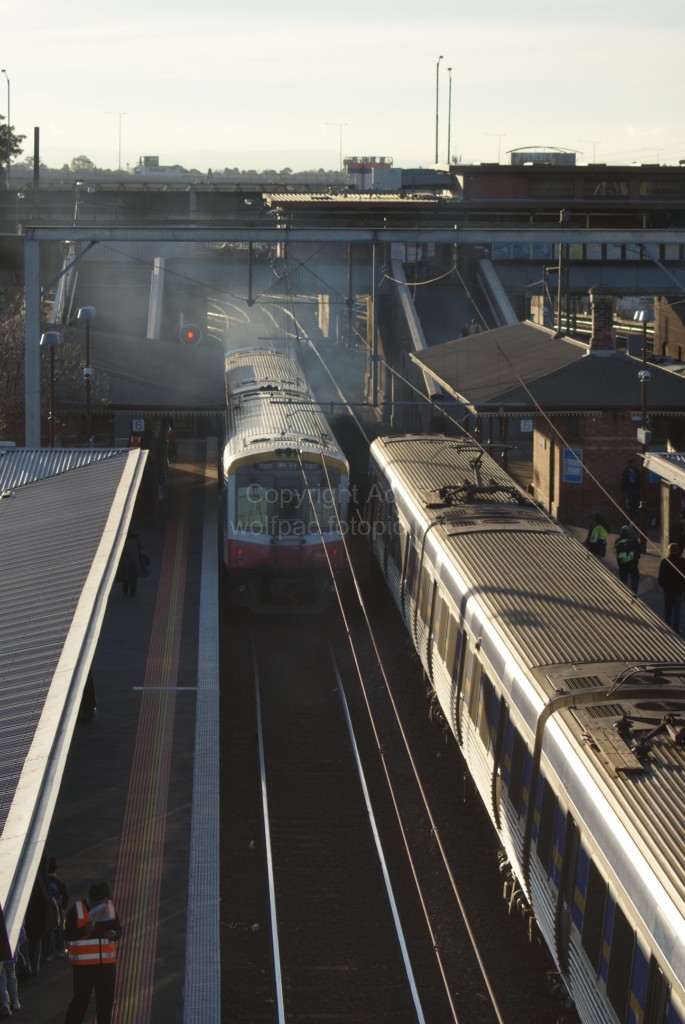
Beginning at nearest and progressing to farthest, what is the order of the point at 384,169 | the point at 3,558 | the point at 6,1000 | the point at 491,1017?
the point at 6,1000, the point at 491,1017, the point at 3,558, the point at 384,169

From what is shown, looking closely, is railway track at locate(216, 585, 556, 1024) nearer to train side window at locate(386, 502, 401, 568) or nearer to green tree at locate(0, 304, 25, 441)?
train side window at locate(386, 502, 401, 568)

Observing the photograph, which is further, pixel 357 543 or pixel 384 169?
pixel 384 169

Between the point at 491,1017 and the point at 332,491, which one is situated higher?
the point at 332,491

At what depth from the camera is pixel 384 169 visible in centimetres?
8012

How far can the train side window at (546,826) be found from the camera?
9.71m

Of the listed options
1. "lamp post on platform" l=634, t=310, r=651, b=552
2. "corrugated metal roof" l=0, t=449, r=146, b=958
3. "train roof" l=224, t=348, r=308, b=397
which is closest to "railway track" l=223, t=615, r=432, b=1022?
"corrugated metal roof" l=0, t=449, r=146, b=958

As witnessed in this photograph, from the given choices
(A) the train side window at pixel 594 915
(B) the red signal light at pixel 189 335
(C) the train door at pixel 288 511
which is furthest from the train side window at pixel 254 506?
(B) the red signal light at pixel 189 335

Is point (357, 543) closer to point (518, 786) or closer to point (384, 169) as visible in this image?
point (518, 786)

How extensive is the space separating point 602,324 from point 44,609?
54.9ft

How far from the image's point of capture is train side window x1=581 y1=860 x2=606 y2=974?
27.6 ft

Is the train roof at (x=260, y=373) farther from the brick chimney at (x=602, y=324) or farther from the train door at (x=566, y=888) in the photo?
the train door at (x=566, y=888)

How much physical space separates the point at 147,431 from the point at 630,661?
19.5 m

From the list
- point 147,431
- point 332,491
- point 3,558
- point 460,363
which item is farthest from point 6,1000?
point 460,363

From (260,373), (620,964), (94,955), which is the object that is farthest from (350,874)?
(260,373)
